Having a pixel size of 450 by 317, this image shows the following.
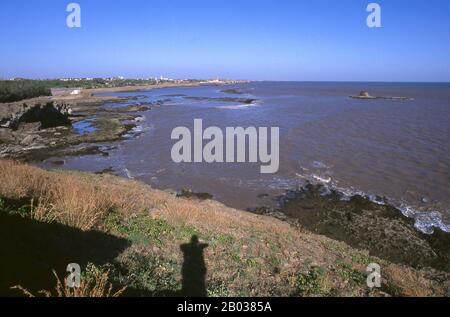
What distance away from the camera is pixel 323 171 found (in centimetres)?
2205

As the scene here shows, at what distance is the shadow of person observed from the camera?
21.8ft

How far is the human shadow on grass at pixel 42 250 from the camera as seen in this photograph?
201 inches

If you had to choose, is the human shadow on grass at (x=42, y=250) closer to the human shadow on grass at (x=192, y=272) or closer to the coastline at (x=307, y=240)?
the coastline at (x=307, y=240)

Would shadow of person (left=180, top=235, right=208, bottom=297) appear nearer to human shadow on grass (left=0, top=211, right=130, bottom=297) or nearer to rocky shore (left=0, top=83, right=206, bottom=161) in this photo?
human shadow on grass (left=0, top=211, right=130, bottom=297)

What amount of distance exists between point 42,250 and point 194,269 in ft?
10.1

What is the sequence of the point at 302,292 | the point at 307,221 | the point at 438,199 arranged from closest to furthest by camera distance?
the point at 302,292 → the point at 307,221 → the point at 438,199

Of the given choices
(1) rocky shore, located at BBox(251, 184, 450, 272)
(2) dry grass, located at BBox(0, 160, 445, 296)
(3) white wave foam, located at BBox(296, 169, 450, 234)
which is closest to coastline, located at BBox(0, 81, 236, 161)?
(1) rocky shore, located at BBox(251, 184, 450, 272)

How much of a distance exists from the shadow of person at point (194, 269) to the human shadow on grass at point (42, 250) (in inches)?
58.5

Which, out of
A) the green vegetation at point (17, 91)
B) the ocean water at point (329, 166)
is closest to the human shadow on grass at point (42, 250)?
the ocean water at point (329, 166)

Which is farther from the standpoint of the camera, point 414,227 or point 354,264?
point 414,227

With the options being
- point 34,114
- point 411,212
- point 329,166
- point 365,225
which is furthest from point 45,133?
point 411,212
